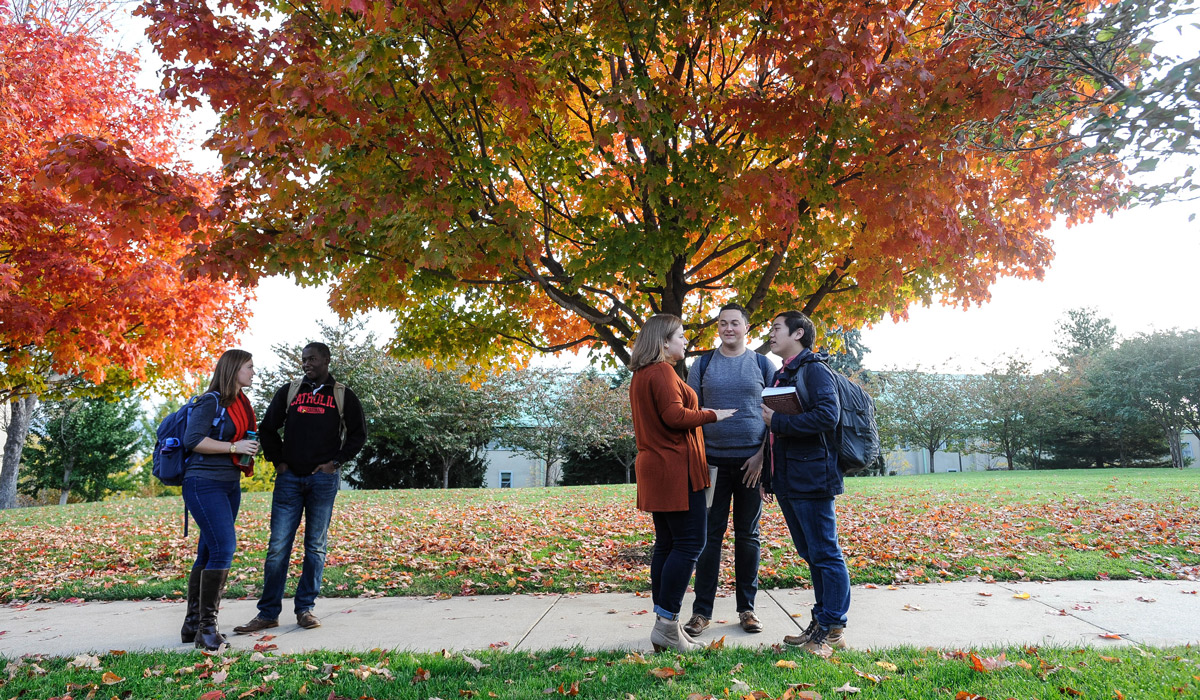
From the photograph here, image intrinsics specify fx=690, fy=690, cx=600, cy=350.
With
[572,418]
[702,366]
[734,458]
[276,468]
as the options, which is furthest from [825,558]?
[572,418]

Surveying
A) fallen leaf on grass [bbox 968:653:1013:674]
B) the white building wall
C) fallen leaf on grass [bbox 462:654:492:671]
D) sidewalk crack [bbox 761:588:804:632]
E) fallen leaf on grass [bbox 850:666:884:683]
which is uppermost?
fallen leaf on grass [bbox 968:653:1013:674]

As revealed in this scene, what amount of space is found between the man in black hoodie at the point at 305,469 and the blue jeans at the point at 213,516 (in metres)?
0.38

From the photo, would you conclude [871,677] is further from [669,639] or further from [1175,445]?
[1175,445]

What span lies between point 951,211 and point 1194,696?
3505 millimetres

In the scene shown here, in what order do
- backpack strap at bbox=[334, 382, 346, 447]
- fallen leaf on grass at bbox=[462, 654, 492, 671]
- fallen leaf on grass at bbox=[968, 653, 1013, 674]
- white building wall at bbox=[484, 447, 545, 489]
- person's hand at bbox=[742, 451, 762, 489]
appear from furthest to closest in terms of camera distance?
1. white building wall at bbox=[484, 447, 545, 489]
2. backpack strap at bbox=[334, 382, 346, 447]
3. person's hand at bbox=[742, 451, 762, 489]
4. fallen leaf on grass at bbox=[462, 654, 492, 671]
5. fallen leaf on grass at bbox=[968, 653, 1013, 674]

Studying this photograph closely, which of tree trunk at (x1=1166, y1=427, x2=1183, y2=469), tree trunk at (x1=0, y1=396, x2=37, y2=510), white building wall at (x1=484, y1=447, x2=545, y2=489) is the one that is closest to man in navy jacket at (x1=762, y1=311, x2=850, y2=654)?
tree trunk at (x1=0, y1=396, x2=37, y2=510)

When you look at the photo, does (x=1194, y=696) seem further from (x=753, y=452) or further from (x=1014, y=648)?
(x=753, y=452)

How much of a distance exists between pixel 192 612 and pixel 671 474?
129 inches

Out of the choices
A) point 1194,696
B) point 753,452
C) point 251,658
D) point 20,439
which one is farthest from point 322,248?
point 20,439

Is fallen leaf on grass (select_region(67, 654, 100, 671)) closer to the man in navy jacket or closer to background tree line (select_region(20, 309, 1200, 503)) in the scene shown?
the man in navy jacket

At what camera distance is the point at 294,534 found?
4.82 metres

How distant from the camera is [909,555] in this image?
696cm

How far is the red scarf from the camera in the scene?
449cm

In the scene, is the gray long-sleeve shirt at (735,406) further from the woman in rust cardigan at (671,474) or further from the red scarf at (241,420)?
the red scarf at (241,420)
